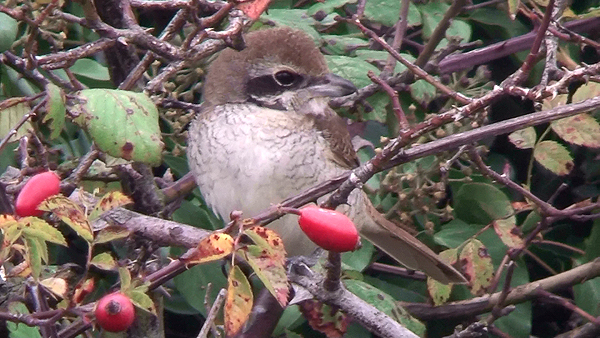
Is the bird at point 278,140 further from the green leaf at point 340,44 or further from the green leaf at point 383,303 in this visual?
the green leaf at point 383,303

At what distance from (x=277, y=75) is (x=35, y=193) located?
49.3 inches

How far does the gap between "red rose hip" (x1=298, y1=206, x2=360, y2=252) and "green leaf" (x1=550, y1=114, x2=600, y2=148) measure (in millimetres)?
1136

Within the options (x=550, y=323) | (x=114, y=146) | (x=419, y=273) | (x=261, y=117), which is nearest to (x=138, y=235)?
(x=114, y=146)

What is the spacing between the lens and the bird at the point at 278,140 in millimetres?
2424

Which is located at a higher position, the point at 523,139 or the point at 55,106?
the point at 55,106

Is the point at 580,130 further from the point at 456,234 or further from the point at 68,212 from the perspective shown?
the point at 68,212

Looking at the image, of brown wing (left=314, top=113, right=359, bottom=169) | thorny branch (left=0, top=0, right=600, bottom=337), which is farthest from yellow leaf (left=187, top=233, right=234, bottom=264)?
→ brown wing (left=314, top=113, right=359, bottom=169)

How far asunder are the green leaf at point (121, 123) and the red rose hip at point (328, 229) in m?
0.35

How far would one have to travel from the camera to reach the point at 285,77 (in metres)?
2.63

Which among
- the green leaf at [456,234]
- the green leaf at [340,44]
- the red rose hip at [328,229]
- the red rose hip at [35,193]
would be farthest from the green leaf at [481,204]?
the red rose hip at [35,193]

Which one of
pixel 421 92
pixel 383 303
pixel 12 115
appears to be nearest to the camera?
pixel 12 115

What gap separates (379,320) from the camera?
5.19ft

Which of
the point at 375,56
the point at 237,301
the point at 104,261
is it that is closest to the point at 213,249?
the point at 237,301

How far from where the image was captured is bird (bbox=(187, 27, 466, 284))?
7.95 feet
